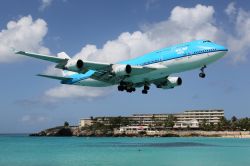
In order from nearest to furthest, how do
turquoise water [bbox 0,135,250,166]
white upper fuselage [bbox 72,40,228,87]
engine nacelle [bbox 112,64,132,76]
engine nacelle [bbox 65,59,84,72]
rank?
white upper fuselage [bbox 72,40,228,87], engine nacelle [bbox 65,59,84,72], engine nacelle [bbox 112,64,132,76], turquoise water [bbox 0,135,250,166]

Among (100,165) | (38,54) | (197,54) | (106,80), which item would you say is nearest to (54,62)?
(38,54)

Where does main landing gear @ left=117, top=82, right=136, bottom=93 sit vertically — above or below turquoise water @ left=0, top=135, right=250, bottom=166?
above

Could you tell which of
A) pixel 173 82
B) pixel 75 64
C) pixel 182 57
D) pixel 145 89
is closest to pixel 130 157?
pixel 145 89

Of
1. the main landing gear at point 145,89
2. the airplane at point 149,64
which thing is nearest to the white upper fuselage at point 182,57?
the airplane at point 149,64

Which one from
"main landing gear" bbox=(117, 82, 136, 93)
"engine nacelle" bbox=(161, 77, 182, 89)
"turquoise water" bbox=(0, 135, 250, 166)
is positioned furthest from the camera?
"turquoise water" bbox=(0, 135, 250, 166)

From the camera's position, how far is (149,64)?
61.0 m

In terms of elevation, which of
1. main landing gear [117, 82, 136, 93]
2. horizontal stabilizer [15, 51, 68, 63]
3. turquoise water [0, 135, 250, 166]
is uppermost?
horizontal stabilizer [15, 51, 68, 63]

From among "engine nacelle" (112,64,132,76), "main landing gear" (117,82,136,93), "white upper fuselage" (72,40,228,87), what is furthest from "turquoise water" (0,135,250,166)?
"white upper fuselage" (72,40,228,87)

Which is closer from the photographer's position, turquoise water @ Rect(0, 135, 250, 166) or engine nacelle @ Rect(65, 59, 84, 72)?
engine nacelle @ Rect(65, 59, 84, 72)

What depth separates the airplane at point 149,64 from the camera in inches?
2240

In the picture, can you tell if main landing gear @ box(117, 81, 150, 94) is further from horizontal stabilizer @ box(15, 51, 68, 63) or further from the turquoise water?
the turquoise water

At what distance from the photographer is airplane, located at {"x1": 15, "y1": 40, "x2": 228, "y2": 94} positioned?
187 feet

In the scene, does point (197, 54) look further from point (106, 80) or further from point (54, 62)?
point (54, 62)

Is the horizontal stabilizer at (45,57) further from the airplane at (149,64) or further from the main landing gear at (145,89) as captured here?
the main landing gear at (145,89)
